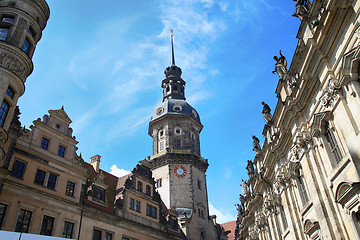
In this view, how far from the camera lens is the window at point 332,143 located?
1406 cm

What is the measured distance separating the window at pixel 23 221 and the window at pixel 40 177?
2347 millimetres

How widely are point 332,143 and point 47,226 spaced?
63.1 feet

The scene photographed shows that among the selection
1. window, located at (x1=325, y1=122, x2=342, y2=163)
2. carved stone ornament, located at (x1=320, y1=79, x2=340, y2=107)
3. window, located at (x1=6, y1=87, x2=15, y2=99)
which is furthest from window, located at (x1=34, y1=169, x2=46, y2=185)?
carved stone ornament, located at (x1=320, y1=79, x2=340, y2=107)

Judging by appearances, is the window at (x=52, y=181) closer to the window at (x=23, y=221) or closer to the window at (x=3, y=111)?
the window at (x=23, y=221)

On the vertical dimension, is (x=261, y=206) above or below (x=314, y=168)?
above

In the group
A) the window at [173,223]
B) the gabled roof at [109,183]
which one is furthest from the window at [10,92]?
the window at [173,223]

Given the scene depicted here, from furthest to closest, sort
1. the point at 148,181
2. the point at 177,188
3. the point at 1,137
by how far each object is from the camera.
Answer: the point at 177,188 → the point at 148,181 → the point at 1,137

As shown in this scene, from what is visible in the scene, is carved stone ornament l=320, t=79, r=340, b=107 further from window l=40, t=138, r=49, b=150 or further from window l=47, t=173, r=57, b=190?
window l=40, t=138, r=49, b=150

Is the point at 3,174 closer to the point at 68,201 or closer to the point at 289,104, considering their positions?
the point at 68,201

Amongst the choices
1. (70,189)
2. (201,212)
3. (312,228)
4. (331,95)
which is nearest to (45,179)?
(70,189)

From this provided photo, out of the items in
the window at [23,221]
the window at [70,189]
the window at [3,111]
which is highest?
the window at [3,111]

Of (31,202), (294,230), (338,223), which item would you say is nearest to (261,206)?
(294,230)

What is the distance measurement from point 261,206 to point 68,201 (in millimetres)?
16840

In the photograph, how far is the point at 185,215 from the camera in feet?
131
